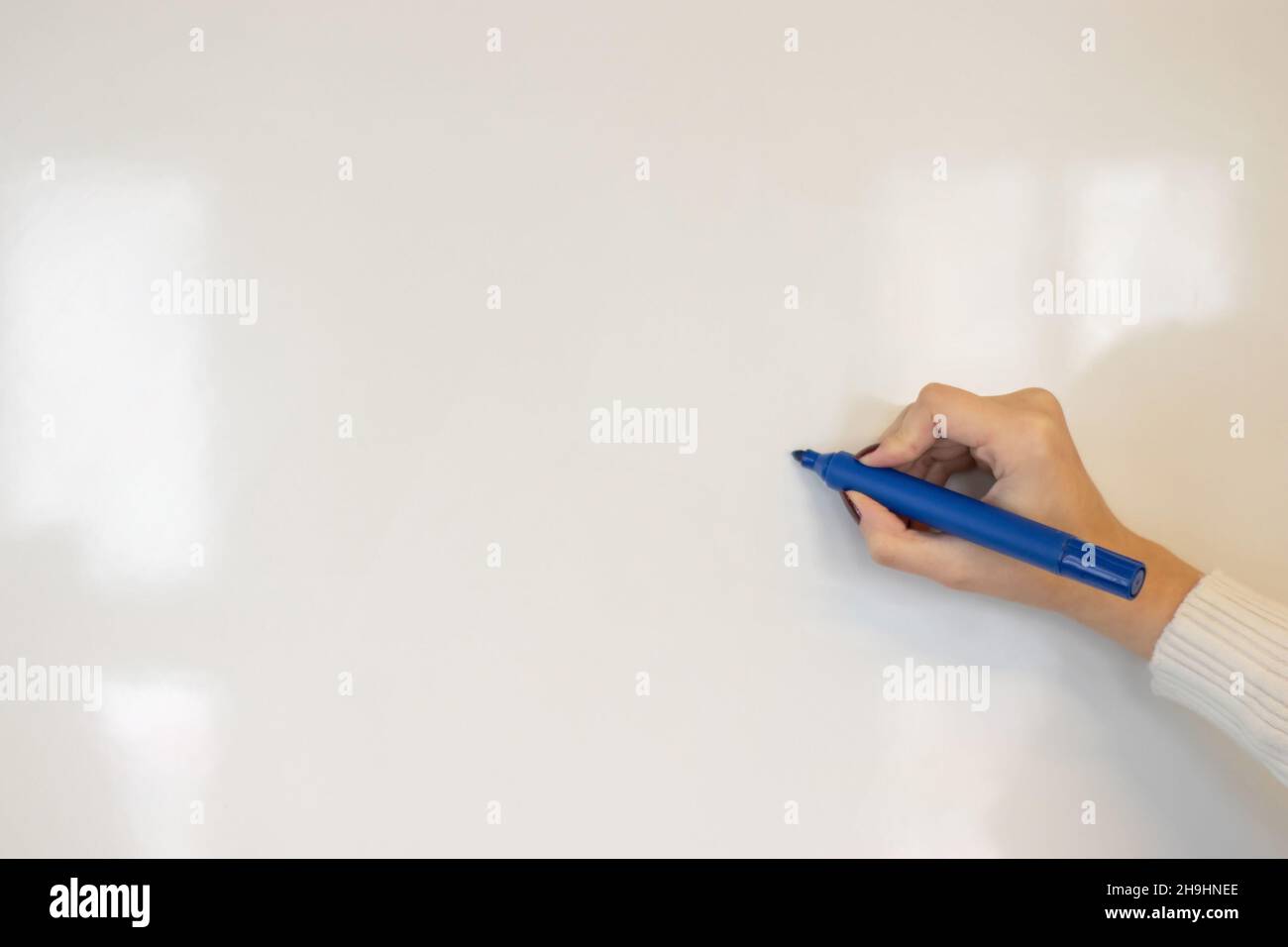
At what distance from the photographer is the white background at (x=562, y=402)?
657 millimetres

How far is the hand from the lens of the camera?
0.61 metres

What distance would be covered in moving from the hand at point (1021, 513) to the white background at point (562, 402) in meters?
0.04

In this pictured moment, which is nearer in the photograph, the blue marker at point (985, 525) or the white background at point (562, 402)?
the blue marker at point (985, 525)

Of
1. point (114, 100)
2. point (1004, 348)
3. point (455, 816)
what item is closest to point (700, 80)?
point (1004, 348)

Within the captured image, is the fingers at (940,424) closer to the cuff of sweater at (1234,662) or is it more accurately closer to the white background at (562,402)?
the white background at (562,402)

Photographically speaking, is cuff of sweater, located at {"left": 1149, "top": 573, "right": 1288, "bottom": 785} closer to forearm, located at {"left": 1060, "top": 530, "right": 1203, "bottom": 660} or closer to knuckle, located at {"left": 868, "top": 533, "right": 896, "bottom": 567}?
forearm, located at {"left": 1060, "top": 530, "right": 1203, "bottom": 660}

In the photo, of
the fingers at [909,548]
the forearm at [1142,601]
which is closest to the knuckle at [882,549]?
the fingers at [909,548]

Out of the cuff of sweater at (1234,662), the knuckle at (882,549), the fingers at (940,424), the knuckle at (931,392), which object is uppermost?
the knuckle at (931,392)

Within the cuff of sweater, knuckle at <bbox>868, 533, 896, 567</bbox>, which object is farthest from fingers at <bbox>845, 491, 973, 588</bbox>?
the cuff of sweater

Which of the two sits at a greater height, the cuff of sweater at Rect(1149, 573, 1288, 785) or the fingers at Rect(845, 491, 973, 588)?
the fingers at Rect(845, 491, 973, 588)

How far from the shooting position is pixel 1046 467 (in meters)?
0.61

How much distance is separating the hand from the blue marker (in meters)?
0.02
